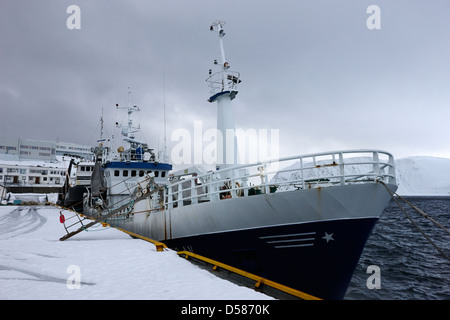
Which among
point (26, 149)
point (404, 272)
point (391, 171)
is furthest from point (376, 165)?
point (26, 149)

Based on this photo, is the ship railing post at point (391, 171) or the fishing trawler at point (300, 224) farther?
the ship railing post at point (391, 171)

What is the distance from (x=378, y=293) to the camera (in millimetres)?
10188

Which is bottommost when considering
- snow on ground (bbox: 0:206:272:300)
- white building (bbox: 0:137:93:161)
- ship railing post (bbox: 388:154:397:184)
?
snow on ground (bbox: 0:206:272:300)

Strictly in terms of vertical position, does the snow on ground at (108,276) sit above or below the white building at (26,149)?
below

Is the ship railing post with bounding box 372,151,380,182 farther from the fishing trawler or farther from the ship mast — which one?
the ship mast

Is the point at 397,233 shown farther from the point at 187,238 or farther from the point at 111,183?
the point at 111,183

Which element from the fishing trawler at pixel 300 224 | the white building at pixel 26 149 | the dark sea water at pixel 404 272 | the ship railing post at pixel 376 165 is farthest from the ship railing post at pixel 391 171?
the white building at pixel 26 149
